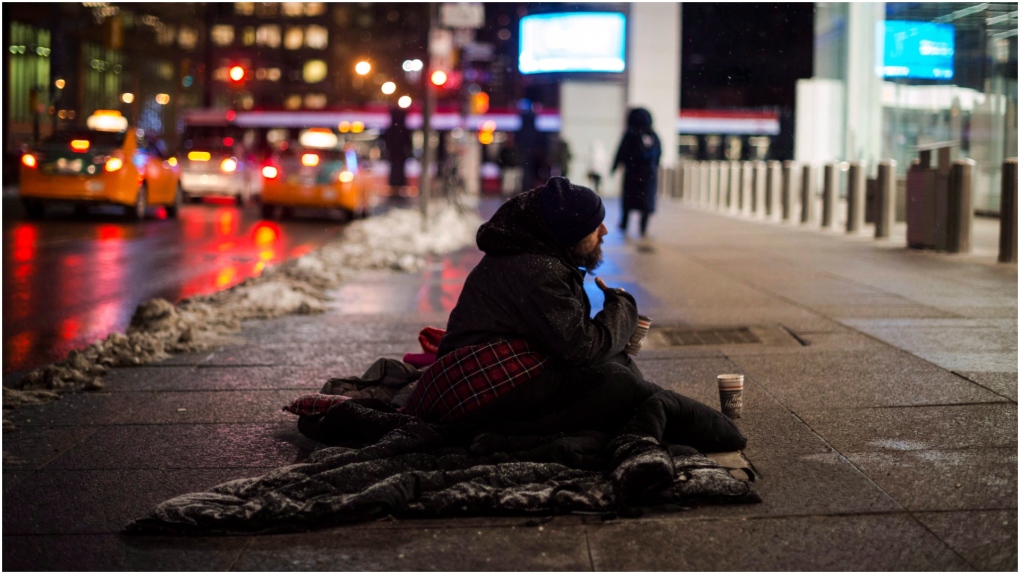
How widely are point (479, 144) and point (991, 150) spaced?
91.4 ft

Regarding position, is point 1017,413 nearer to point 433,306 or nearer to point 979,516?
point 979,516

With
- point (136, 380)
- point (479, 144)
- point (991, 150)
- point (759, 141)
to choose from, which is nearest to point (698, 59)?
point (759, 141)

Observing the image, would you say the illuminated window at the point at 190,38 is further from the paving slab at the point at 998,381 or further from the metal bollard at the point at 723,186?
the paving slab at the point at 998,381

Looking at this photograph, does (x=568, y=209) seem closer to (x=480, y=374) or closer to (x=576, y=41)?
(x=480, y=374)

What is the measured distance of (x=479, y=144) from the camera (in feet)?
156

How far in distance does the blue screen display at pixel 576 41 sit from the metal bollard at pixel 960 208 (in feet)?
74.2

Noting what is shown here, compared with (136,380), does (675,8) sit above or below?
above

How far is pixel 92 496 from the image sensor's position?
424cm

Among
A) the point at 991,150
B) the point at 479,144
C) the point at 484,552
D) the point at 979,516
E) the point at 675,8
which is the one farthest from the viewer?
the point at 479,144

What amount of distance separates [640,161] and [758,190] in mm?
8832

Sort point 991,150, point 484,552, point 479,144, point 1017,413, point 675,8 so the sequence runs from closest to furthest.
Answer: point 484,552 < point 1017,413 < point 991,150 < point 675,8 < point 479,144

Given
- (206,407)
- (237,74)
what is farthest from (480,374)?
(237,74)

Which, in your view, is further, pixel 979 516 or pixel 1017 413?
pixel 1017 413

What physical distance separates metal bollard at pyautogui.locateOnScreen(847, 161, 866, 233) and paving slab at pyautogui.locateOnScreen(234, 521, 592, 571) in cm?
1518
